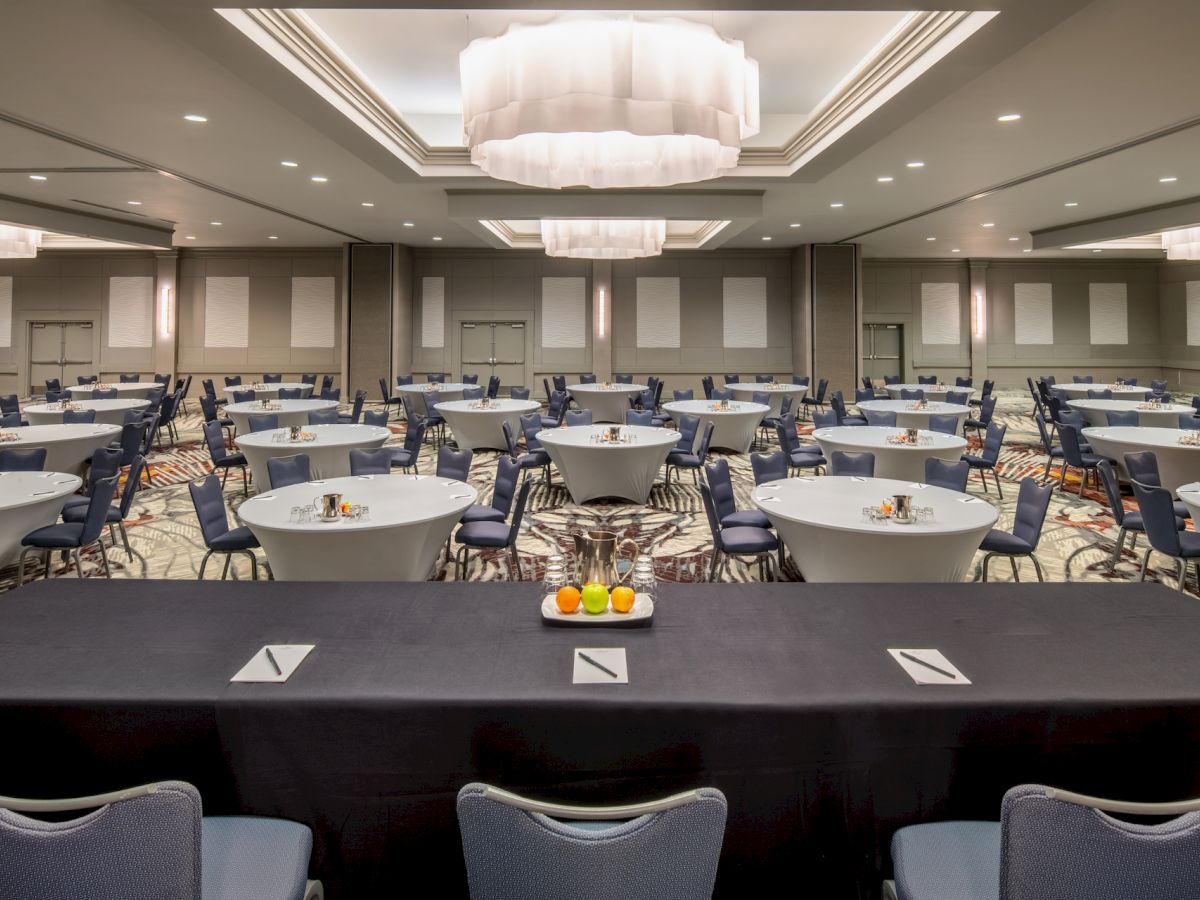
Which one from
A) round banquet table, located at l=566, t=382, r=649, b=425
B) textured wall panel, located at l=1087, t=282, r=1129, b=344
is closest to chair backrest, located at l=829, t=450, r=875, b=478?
round banquet table, located at l=566, t=382, r=649, b=425

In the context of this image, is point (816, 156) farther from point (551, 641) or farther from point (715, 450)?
point (551, 641)

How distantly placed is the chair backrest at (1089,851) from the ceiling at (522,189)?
512 centimetres

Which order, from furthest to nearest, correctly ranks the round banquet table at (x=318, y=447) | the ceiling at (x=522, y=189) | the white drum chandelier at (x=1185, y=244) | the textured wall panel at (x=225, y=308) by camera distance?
the textured wall panel at (x=225, y=308) < the white drum chandelier at (x=1185, y=244) < the round banquet table at (x=318, y=447) < the ceiling at (x=522, y=189)

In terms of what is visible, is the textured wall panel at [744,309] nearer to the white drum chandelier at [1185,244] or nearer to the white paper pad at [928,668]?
the white drum chandelier at [1185,244]

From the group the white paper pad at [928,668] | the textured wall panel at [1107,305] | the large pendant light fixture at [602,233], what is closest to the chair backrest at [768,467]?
the white paper pad at [928,668]

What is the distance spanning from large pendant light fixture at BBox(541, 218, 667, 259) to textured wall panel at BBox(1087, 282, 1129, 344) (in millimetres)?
17323

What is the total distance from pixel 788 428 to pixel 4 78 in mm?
9019

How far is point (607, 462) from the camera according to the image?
8.38 meters

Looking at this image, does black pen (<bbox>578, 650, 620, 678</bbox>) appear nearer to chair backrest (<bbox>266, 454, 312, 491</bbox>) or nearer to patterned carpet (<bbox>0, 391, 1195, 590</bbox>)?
patterned carpet (<bbox>0, 391, 1195, 590</bbox>)

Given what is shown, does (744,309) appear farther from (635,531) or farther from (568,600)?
(568,600)

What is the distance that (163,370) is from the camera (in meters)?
20.8

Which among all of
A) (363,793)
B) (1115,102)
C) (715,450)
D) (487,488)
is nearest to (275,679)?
(363,793)

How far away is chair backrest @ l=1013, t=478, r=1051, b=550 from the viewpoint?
5320mm

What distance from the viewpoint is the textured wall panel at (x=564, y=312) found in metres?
20.8
